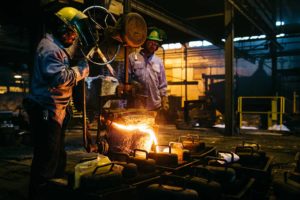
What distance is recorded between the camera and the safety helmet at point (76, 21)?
3334mm

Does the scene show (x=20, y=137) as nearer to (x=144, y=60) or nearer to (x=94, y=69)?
(x=94, y=69)

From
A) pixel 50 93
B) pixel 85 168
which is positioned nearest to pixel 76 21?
pixel 50 93

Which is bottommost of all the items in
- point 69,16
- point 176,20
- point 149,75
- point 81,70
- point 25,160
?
point 25,160

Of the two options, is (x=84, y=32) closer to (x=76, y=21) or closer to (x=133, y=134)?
(x=76, y=21)

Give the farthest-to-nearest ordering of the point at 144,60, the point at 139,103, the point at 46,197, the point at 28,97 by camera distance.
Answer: the point at 144,60, the point at 139,103, the point at 28,97, the point at 46,197

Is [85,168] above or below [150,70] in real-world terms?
below

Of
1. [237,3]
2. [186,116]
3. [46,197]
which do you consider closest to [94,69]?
[46,197]

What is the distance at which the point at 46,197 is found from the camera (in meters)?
2.80

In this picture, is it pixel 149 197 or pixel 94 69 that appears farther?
pixel 94 69

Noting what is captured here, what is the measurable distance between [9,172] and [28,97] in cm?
209

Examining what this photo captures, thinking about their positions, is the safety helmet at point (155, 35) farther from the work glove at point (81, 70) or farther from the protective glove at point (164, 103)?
the work glove at point (81, 70)

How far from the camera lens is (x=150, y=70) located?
5312 mm

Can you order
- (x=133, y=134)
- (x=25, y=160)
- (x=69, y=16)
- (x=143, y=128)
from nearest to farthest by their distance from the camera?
1. (x=69, y=16)
2. (x=133, y=134)
3. (x=143, y=128)
4. (x=25, y=160)

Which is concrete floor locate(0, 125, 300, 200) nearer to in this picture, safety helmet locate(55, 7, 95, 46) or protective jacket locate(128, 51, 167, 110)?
protective jacket locate(128, 51, 167, 110)
